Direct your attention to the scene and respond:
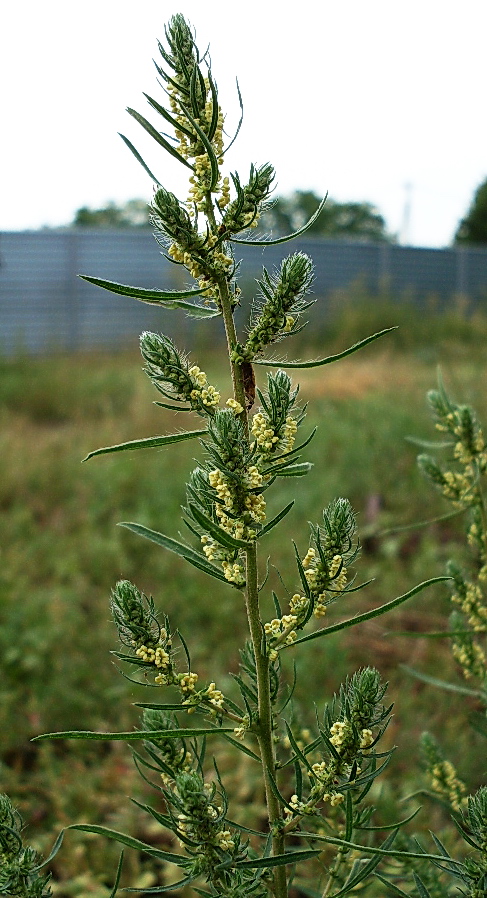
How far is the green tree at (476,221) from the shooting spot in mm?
3848

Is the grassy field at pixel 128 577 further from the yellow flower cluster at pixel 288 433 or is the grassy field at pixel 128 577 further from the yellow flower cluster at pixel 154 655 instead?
the yellow flower cluster at pixel 154 655

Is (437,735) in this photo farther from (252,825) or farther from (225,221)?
(225,221)

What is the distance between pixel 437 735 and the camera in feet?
8.91

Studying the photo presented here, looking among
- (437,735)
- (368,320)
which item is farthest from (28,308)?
(437,735)

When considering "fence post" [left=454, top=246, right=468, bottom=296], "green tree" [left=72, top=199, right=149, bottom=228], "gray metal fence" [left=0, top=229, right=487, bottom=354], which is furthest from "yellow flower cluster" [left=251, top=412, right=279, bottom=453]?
"fence post" [left=454, top=246, right=468, bottom=296]

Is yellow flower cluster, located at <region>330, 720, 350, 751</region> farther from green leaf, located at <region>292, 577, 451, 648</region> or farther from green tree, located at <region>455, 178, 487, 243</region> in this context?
green tree, located at <region>455, 178, 487, 243</region>

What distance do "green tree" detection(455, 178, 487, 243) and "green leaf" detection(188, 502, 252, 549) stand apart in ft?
10.1

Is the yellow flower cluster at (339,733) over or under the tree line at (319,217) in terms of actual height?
under

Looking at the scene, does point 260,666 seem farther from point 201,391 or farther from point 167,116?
point 167,116

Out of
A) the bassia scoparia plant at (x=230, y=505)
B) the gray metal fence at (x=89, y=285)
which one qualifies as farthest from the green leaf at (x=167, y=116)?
the gray metal fence at (x=89, y=285)

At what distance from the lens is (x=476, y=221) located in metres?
4.16

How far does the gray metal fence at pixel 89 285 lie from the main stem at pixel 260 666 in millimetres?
9274

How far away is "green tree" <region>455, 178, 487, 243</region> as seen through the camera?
3848 mm

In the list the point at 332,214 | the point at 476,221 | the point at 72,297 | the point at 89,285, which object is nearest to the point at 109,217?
the point at 89,285
